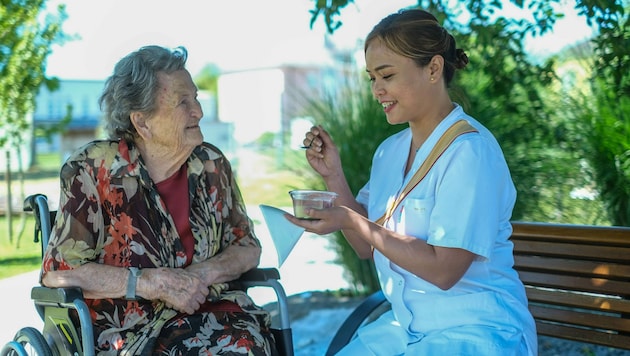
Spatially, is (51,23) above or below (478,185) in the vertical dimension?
above

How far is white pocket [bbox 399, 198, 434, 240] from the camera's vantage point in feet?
7.57

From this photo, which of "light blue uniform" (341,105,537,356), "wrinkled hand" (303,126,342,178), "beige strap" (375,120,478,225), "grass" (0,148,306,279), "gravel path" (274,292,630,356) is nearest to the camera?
"light blue uniform" (341,105,537,356)

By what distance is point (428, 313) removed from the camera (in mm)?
2371

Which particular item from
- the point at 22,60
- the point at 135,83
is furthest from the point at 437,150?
the point at 22,60

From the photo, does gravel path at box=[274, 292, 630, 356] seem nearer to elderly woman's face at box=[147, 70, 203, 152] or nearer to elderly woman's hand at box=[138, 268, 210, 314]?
elderly woman's hand at box=[138, 268, 210, 314]

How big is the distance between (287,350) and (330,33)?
71.0 inches

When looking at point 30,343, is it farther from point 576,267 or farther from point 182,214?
point 576,267

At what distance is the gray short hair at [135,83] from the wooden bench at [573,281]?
1119mm

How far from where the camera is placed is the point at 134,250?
2.72 m

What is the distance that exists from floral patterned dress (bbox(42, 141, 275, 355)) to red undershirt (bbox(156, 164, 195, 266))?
0.07ft

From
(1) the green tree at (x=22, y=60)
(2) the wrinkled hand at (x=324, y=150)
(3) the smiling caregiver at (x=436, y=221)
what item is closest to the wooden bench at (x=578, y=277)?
(3) the smiling caregiver at (x=436, y=221)

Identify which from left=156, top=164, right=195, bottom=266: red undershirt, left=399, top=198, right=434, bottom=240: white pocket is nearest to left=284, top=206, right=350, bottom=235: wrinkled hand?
left=399, top=198, right=434, bottom=240: white pocket

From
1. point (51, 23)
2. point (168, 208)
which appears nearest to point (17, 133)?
point (51, 23)

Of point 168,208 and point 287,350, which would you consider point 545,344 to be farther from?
point 168,208
